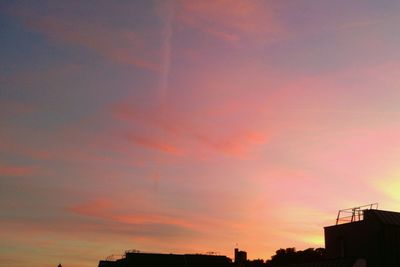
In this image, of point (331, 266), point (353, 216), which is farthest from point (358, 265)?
point (353, 216)

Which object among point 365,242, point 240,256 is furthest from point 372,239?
point 240,256

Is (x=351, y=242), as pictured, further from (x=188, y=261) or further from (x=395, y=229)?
(x=188, y=261)

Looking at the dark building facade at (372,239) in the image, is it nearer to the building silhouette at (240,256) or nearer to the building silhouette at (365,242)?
the building silhouette at (365,242)

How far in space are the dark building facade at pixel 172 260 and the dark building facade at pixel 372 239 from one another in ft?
121

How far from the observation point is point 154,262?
8200cm

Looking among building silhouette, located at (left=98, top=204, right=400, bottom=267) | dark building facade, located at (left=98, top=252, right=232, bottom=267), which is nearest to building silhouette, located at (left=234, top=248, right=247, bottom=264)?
dark building facade, located at (left=98, top=252, right=232, bottom=267)

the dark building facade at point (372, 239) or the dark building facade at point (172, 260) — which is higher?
the dark building facade at point (172, 260)

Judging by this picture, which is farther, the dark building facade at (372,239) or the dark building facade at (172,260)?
the dark building facade at (172,260)

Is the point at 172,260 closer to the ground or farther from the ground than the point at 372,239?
farther from the ground

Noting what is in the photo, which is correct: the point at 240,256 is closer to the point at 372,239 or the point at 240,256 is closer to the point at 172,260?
the point at 172,260

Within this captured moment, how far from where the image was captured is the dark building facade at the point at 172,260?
269 feet

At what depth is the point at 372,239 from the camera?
4547 centimetres

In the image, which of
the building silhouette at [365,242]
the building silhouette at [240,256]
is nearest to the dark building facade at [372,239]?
the building silhouette at [365,242]

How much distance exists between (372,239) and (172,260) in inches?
1730
